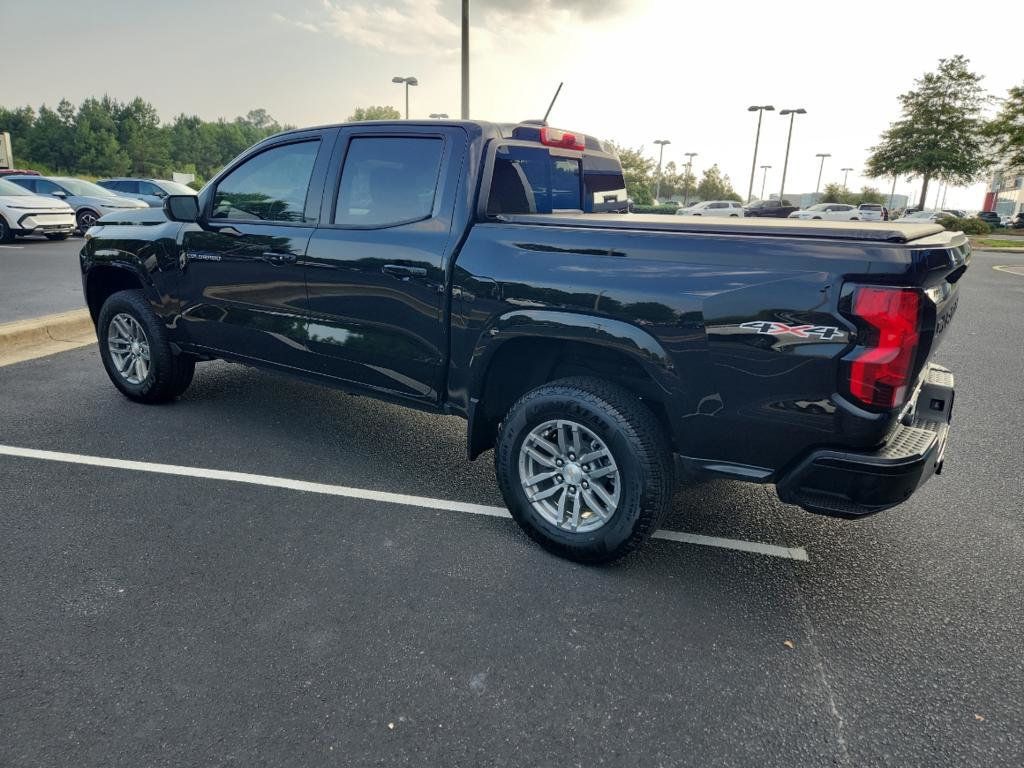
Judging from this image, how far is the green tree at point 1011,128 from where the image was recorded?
131 ft

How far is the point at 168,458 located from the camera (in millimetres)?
4191

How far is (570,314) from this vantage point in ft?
9.71

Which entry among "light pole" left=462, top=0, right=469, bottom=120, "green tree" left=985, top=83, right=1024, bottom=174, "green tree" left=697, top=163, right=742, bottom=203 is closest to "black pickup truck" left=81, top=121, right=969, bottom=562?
"light pole" left=462, top=0, right=469, bottom=120

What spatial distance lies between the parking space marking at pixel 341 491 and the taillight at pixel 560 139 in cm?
206

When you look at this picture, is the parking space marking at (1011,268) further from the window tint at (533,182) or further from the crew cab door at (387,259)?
the crew cab door at (387,259)

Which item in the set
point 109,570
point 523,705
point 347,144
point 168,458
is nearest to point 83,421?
point 168,458

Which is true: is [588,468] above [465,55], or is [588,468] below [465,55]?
below

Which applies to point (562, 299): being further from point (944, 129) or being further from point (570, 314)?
point (944, 129)

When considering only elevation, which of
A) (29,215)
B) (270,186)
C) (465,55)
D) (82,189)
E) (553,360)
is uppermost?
(465,55)

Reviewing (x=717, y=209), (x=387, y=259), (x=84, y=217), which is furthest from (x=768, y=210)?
(x=387, y=259)

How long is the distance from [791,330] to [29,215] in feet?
59.1

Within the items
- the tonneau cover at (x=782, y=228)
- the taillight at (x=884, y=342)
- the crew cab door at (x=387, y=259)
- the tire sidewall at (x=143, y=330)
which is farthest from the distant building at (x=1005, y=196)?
the tire sidewall at (x=143, y=330)

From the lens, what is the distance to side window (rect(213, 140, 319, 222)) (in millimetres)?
4082

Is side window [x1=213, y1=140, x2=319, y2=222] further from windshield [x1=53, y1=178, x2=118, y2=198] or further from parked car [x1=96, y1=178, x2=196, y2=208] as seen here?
parked car [x1=96, y1=178, x2=196, y2=208]
